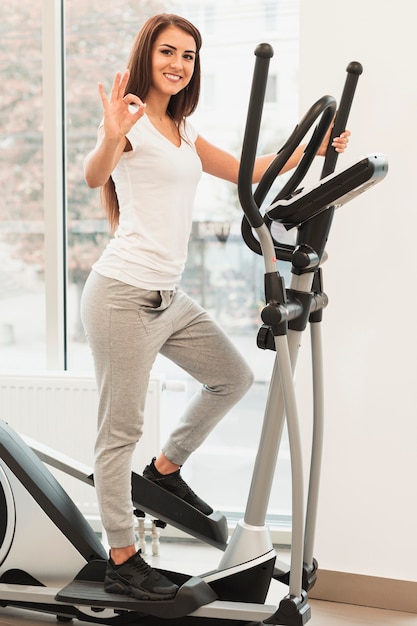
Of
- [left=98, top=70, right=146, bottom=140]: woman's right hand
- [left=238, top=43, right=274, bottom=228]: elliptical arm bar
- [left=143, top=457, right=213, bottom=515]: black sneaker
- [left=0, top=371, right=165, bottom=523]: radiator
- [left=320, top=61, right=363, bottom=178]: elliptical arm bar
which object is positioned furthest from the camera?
[left=0, top=371, right=165, bottom=523]: radiator

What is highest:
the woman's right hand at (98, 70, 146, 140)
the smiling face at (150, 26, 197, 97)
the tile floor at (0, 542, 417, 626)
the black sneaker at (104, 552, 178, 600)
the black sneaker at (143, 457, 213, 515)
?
the smiling face at (150, 26, 197, 97)

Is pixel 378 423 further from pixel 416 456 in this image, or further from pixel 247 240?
pixel 247 240

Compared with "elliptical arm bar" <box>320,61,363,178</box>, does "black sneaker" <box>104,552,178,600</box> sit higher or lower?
lower

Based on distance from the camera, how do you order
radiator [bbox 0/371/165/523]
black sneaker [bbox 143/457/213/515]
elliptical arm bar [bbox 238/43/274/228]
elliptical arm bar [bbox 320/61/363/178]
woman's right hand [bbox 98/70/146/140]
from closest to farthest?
elliptical arm bar [bbox 238/43/274/228]
woman's right hand [bbox 98/70/146/140]
elliptical arm bar [bbox 320/61/363/178]
black sneaker [bbox 143/457/213/515]
radiator [bbox 0/371/165/523]

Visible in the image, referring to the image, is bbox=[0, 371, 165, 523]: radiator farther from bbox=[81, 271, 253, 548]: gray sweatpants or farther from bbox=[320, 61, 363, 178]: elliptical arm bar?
bbox=[320, 61, 363, 178]: elliptical arm bar

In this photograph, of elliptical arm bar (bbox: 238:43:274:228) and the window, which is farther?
the window

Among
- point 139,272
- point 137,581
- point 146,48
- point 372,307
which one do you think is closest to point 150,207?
point 139,272

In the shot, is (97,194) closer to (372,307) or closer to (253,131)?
(372,307)

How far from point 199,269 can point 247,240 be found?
3.57 feet

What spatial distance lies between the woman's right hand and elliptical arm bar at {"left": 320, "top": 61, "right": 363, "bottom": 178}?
52cm

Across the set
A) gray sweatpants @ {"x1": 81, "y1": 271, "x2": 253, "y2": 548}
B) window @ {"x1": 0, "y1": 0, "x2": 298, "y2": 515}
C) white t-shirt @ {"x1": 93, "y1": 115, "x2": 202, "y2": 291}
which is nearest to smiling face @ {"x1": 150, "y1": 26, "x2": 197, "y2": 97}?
white t-shirt @ {"x1": 93, "y1": 115, "x2": 202, "y2": 291}

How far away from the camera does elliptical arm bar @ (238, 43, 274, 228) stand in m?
1.71

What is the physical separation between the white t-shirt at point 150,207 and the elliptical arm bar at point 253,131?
14.4 inches

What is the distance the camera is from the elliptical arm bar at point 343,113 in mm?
2092
